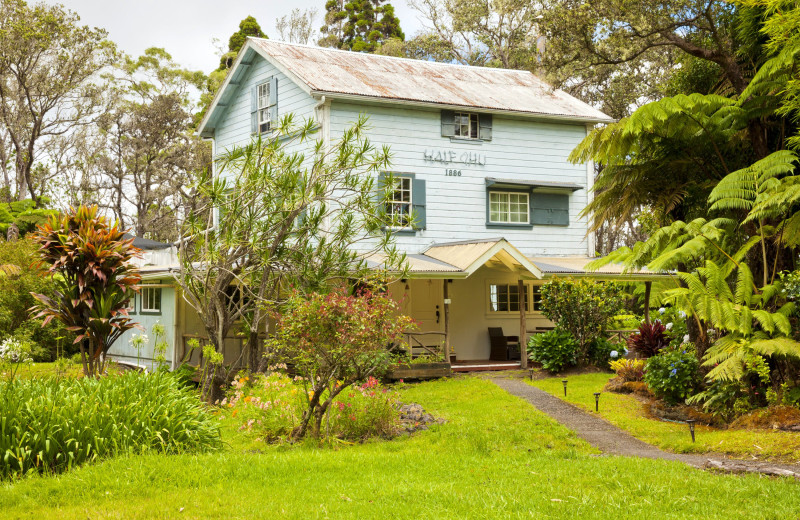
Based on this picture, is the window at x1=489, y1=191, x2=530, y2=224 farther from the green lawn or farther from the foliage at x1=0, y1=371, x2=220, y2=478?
the foliage at x1=0, y1=371, x2=220, y2=478

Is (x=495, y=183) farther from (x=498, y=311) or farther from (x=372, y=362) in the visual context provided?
(x=372, y=362)

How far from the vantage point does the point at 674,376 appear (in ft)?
40.6

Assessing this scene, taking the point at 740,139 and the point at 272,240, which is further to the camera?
the point at 272,240

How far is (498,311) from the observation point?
21.6 metres

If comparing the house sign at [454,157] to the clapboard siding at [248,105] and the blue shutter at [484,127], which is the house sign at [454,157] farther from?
the clapboard siding at [248,105]

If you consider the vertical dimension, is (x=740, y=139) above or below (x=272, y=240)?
above

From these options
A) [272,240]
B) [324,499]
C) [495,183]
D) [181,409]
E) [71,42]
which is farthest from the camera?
[71,42]

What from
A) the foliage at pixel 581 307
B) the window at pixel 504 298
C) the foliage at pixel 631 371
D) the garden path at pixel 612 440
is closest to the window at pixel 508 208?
the window at pixel 504 298

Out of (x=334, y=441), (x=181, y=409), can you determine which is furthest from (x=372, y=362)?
(x=181, y=409)

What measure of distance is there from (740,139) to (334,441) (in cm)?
819

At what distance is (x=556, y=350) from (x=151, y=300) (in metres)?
11.0

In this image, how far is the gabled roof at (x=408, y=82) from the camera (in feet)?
65.1

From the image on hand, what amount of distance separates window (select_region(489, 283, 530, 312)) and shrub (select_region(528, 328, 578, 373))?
383 centimetres

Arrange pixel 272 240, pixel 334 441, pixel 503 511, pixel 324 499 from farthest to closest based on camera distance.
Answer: pixel 272 240
pixel 334 441
pixel 324 499
pixel 503 511
